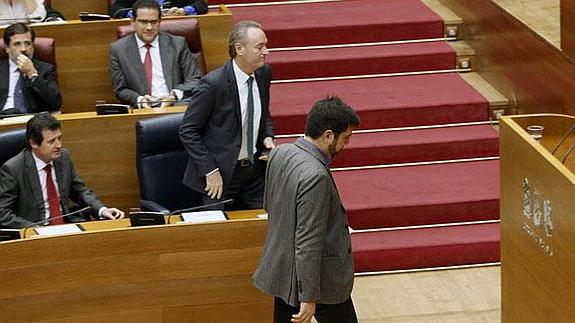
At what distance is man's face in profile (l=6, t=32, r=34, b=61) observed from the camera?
4641 millimetres

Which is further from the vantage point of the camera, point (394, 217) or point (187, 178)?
point (394, 217)

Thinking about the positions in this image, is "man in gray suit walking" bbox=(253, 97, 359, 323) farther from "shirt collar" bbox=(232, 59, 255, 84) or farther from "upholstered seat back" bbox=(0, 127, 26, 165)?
"upholstered seat back" bbox=(0, 127, 26, 165)

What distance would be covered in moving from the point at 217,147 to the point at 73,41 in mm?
1307

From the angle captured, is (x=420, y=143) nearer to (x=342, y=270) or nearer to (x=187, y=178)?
(x=187, y=178)

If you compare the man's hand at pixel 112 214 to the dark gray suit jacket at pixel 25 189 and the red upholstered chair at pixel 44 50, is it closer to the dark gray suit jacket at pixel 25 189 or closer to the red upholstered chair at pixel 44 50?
the dark gray suit jacket at pixel 25 189

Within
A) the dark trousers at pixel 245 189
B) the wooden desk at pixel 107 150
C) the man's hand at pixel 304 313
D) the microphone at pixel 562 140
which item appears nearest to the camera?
the man's hand at pixel 304 313

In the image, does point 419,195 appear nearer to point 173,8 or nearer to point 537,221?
point 173,8

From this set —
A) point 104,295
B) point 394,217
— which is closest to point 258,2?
point 394,217

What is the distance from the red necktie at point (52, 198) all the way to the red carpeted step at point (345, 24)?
1.79 metres

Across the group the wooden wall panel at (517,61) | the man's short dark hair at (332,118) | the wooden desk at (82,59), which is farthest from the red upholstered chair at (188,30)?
the man's short dark hair at (332,118)

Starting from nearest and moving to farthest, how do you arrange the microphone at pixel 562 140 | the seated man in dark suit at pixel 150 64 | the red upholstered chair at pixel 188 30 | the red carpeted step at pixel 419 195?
1. the microphone at pixel 562 140
2. the red carpeted step at pixel 419 195
3. the seated man in dark suit at pixel 150 64
4. the red upholstered chair at pixel 188 30

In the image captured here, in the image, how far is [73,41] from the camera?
16.4ft

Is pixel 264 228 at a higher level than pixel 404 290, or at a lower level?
higher

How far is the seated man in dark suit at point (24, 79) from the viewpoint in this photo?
4625mm
